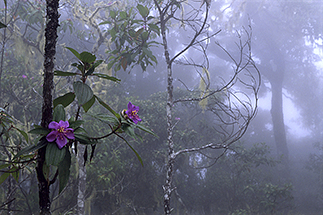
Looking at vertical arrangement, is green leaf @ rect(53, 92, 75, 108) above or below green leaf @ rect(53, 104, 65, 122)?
above

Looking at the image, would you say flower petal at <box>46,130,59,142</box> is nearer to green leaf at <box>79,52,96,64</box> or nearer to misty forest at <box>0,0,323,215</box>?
misty forest at <box>0,0,323,215</box>


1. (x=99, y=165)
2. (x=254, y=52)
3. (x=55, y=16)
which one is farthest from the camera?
(x=254, y=52)

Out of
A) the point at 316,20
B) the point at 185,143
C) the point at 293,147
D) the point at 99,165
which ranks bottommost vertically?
the point at 99,165

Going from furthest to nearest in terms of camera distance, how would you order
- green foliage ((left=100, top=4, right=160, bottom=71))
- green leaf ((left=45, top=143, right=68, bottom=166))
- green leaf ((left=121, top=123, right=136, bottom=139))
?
green foliage ((left=100, top=4, right=160, bottom=71)) < green leaf ((left=121, top=123, right=136, bottom=139)) < green leaf ((left=45, top=143, right=68, bottom=166))

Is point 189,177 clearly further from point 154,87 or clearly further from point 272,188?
point 154,87

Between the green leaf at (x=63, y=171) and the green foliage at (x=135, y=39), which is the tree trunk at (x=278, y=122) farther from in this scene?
the green leaf at (x=63, y=171)

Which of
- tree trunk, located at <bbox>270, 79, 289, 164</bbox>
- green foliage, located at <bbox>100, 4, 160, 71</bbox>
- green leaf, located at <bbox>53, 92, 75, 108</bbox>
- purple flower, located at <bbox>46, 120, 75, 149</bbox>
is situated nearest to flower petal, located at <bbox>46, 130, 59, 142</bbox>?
purple flower, located at <bbox>46, 120, 75, 149</bbox>

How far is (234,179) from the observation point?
545 cm

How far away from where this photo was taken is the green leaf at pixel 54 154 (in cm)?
48

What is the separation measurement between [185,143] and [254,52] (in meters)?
8.36

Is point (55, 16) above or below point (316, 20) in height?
below

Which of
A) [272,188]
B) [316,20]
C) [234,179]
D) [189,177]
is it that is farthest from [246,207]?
[316,20]

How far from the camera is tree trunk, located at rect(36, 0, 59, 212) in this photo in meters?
0.52

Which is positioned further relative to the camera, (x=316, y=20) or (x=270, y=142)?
(x=270, y=142)
